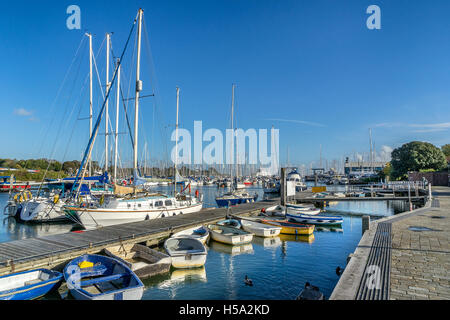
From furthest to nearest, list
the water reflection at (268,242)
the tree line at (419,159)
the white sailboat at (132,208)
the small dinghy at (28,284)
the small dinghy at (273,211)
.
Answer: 1. the tree line at (419,159)
2. the small dinghy at (273,211)
3. the white sailboat at (132,208)
4. the water reflection at (268,242)
5. the small dinghy at (28,284)

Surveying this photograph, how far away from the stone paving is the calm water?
3.41 m

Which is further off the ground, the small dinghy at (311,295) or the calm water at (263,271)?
Answer: the small dinghy at (311,295)

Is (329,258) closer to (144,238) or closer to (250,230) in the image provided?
(250,230)

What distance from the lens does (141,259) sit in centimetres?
1623

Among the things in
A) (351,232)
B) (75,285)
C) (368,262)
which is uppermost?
(368,262)

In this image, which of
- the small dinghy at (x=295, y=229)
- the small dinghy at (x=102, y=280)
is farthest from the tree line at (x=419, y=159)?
the small dinghy at (x=102, y=280)

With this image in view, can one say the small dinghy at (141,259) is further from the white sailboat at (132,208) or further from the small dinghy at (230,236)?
the white sailboat at (132,208)

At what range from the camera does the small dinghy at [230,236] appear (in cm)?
2042

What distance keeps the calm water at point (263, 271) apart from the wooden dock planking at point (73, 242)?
414 cm

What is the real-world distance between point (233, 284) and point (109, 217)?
46.9 ft

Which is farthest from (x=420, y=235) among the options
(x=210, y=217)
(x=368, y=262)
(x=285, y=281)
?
(x=210, y=217)

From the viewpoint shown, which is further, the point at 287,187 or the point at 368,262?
the point at 287,187

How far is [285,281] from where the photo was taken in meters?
13.7

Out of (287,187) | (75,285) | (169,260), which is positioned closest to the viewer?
(75,285)
